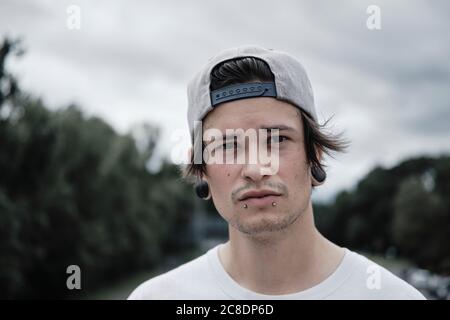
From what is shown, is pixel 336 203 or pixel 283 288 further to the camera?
pixel 336 203

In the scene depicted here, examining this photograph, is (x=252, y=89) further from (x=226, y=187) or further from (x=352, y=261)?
(x=352, y=261)

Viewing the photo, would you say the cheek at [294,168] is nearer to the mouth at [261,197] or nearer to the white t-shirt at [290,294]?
the mouth at [261,197]

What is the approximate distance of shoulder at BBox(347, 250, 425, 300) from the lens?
2.68 m

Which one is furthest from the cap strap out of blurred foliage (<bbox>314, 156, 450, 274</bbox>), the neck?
blurred foliage (<bbox>314, 156, 450, 274</bbox>)

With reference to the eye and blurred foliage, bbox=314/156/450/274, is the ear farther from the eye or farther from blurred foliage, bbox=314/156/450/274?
blurred foliage, bbox=314/156/450/274

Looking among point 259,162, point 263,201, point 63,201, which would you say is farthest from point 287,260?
point 63,201

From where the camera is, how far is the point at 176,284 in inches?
117

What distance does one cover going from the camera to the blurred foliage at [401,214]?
53.1 meters

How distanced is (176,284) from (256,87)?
107cm

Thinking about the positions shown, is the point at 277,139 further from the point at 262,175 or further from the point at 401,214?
the point at 401,214

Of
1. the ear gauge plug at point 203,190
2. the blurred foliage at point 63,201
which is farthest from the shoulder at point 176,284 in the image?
the blurred foliage at point 63,201
